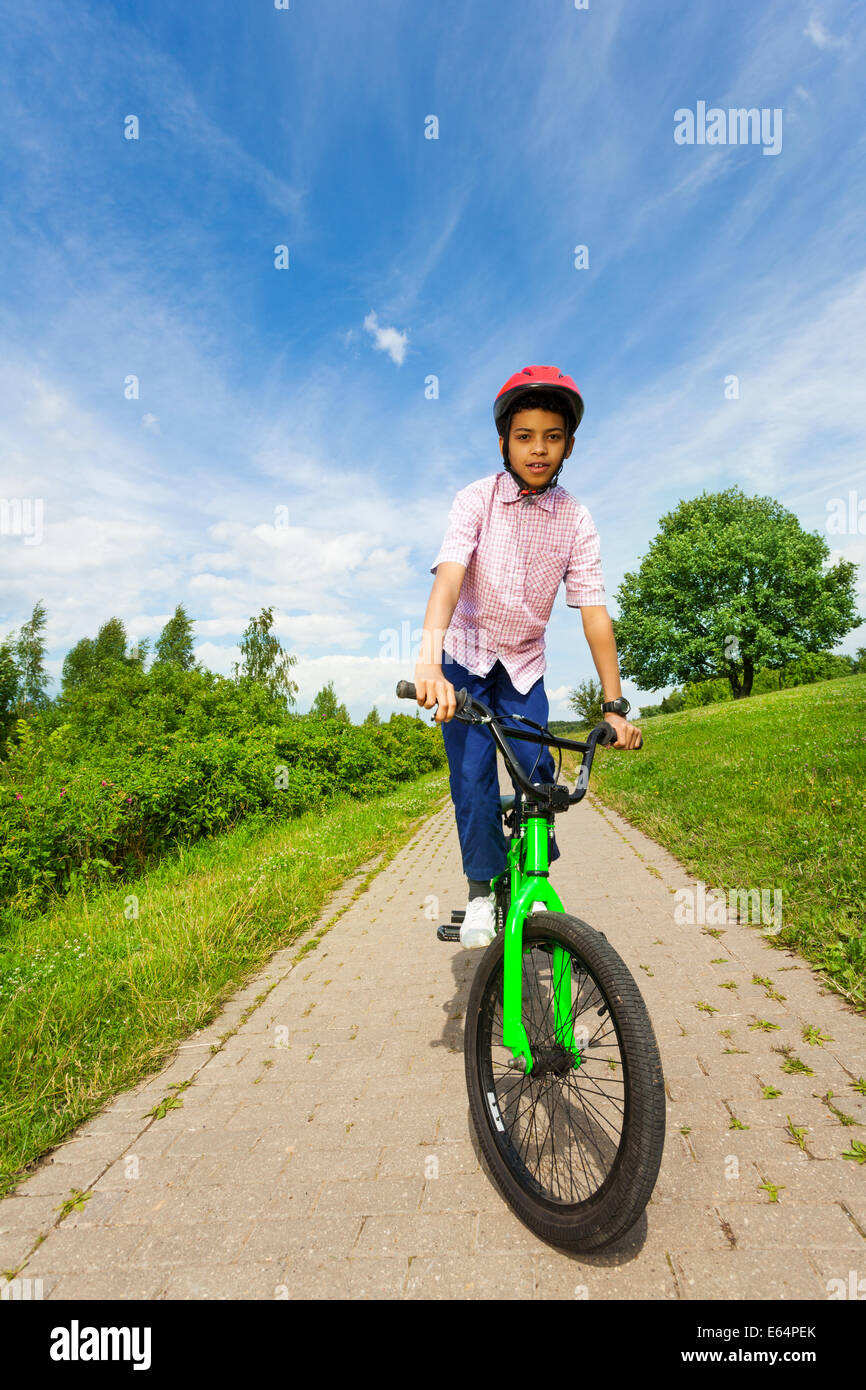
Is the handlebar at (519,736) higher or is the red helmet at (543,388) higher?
the red helmet at (543,388)

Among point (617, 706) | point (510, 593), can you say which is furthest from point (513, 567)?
point (617, 706)

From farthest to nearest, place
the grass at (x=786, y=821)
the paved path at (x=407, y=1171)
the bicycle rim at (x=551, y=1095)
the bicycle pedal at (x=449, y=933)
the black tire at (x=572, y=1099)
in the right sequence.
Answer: the grass at (x=786, y=821) → the bicycle pedal at (x=449, y=933) → the bicycle rim at (x=551, y=1095) → the paved path at (x=407, y=1171) → the black tire at (x=572, y=1099)

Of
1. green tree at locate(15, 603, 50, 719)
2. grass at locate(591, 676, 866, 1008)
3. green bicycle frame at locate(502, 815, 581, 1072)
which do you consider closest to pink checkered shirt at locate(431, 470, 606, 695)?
green bicycle frame at locate(502, 815, 581, 1072)

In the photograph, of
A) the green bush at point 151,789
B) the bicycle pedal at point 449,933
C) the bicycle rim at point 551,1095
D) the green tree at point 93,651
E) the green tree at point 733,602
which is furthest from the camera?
the green tree at point 93,651

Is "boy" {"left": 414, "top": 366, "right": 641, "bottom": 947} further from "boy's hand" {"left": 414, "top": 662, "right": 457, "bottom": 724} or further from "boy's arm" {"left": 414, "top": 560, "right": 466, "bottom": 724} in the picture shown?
"boy's hand" {"left": 414, "top": 662, "right": 457, "bottom": 724}

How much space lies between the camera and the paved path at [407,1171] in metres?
1.83

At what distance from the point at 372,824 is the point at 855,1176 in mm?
8281

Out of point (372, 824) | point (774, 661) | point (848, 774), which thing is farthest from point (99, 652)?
point (848, 774)

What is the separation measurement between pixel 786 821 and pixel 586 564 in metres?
4.21

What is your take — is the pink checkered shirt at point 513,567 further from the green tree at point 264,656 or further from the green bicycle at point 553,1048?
the green tree at point 264,656

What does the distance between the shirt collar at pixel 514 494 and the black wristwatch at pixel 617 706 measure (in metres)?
0.84

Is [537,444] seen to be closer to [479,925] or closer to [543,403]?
[543,403]

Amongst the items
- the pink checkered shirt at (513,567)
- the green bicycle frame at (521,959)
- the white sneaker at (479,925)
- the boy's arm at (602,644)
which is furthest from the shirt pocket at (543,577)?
the white sneaker at (479,925)

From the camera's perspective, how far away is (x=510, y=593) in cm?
275
